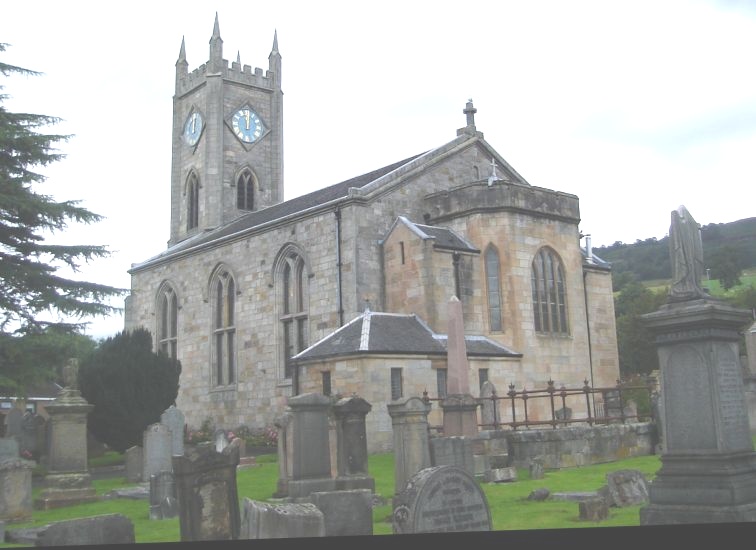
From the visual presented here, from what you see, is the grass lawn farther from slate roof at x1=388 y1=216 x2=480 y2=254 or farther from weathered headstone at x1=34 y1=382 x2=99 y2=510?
slate roof at x1=388 y1=216 x2=480 y2=254

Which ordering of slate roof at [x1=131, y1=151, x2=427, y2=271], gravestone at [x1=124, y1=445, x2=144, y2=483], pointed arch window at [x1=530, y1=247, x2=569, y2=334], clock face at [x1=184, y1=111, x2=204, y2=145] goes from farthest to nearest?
clock face at [x1=184, y1=111, x2=204, y2=145]
slate roof at [x1=131, y1=151, x2=427, y2=271]
pointed arch window at [x1=530, y1=247, x2=569, y2=334]
gravestone at [x1=124, y1=445, x2=144, y2=483]

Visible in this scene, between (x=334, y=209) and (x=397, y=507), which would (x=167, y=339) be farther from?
(x=397, y=507)

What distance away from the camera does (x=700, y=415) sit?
961 cm

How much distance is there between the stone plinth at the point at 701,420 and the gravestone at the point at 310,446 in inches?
239

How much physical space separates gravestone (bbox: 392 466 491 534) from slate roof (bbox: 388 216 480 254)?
714 inches

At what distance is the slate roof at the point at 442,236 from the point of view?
2699cm

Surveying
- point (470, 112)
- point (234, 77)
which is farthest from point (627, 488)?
point (234, 77)

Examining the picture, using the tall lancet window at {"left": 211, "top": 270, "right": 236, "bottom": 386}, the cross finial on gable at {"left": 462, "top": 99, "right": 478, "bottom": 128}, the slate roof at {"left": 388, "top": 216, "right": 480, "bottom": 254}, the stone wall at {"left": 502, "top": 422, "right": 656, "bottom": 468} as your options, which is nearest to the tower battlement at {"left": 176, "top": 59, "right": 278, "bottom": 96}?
the tall lancet window at {"left": 211, "top": 270, "right": 236, "bottom": 386}

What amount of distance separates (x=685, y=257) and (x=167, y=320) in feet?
104

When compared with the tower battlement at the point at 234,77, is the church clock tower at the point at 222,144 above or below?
below

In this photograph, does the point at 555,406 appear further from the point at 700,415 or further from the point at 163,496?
the point at 700,415

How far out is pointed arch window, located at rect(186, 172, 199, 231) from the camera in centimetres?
4500

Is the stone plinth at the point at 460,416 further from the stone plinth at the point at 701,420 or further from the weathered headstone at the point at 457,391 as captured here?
the stone plinth at the point at 701,420

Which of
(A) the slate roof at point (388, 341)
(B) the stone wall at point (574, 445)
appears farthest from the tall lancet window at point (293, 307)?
(B) the stone wall at point (574, 445)
